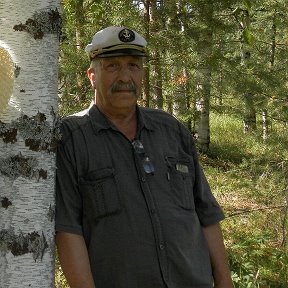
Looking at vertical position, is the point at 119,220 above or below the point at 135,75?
below

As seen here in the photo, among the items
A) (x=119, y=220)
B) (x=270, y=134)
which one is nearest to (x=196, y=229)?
(x=119, y=220)

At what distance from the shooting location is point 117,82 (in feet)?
7.77

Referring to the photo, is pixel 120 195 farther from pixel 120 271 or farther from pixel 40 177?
pixel 40 177

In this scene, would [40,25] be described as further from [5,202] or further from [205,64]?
[205,64]

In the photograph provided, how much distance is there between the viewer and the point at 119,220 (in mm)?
2160

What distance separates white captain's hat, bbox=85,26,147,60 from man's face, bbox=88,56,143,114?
0.09ft

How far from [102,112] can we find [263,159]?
422cm

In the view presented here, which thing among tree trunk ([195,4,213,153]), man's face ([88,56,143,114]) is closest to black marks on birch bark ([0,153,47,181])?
man's face ([88,56,143,114])

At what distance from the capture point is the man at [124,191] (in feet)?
7.04

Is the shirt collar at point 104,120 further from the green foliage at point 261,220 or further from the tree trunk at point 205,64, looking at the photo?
the tree trunk at point 205,64

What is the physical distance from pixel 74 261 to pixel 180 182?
1.97ft

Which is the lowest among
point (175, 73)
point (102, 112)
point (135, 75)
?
point (102, 112)

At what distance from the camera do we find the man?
2.14 m

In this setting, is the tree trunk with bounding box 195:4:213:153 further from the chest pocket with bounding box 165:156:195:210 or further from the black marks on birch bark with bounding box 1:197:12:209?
the black marks on birch bark with bounding box 1:197:12:209
